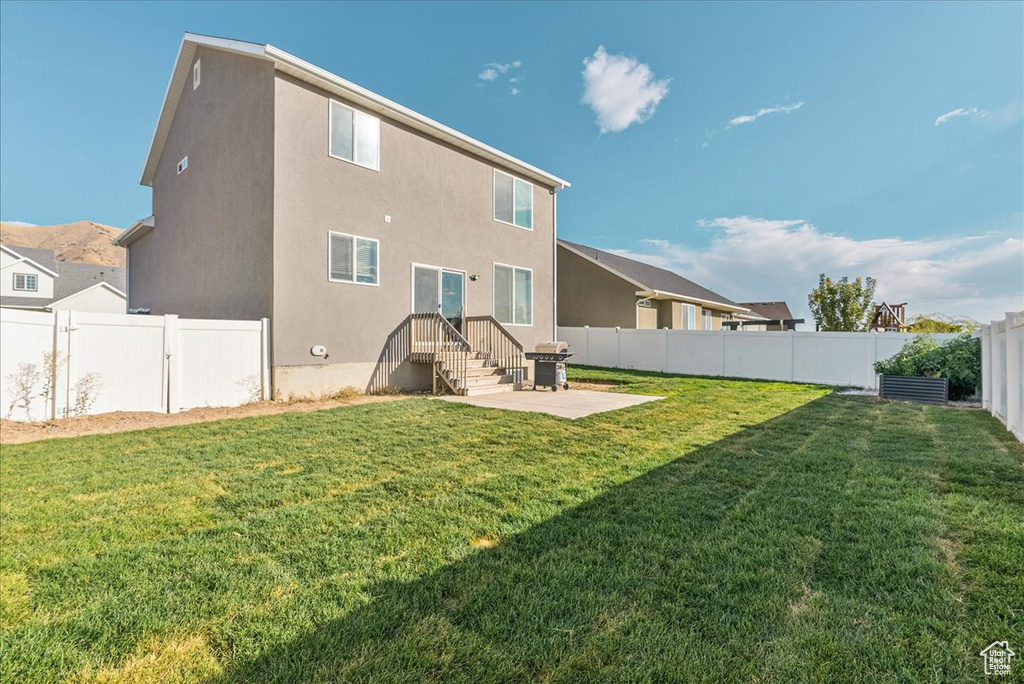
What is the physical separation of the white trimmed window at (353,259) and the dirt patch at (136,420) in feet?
8.61

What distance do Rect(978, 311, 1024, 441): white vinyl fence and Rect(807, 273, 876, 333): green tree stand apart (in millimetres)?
18038

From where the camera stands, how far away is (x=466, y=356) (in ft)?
33.4

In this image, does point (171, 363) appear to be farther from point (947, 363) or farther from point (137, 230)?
point (947, 363)

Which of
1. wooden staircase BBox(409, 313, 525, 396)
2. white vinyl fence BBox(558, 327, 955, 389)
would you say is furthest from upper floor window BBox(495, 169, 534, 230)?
white vinyl fence BBox(558, 327, 955, 389)

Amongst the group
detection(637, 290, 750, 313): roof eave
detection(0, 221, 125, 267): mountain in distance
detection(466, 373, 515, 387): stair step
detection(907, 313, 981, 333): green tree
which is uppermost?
detection(0, 221, 125, 267): mountain in distance

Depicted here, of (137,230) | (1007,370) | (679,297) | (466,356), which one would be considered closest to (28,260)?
(137,230)

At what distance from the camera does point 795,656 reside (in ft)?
5.75

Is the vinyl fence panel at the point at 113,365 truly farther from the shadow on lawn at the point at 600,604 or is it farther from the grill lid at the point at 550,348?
the grill lid at the point at 550,348

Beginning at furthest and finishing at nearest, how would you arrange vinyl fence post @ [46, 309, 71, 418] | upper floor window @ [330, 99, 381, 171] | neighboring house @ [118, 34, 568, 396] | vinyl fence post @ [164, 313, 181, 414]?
1. upper floor window @ [330, 99, 381, 171]
2. neighboring house @ [118, 34, 568, 396]
3. vinyl fence post @ [164, 313, 181, 414]
4. vinyl fence post @ [46, 309, 71, 418]

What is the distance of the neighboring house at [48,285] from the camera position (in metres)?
28.9

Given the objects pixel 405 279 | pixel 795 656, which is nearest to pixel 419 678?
pixel 795 656

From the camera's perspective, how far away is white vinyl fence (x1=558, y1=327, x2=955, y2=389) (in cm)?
1231

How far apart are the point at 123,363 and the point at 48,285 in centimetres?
3543

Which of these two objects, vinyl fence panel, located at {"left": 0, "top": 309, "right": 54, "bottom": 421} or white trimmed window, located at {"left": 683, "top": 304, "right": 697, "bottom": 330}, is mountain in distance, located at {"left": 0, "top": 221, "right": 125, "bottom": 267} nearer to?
vinyl fence panel, located at {"left": 0, "top": 309, "right": 54, "bottom": 421}
